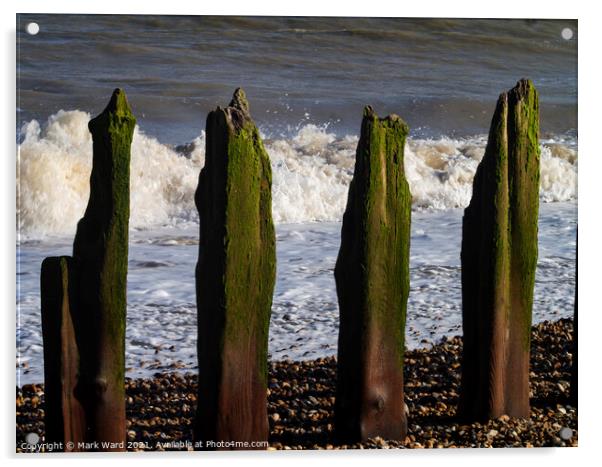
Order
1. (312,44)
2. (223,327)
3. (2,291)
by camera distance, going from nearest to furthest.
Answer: (223,327) < (2,291) < (312,44)

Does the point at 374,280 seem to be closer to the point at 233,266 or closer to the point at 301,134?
the point at 233,266

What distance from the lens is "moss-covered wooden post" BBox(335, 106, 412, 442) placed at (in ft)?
12.2

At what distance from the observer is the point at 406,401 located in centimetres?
419

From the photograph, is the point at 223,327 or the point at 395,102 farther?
the point at 395,102

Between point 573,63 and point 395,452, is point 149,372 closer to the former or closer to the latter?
point 395,452

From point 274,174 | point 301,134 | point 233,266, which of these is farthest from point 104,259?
point 301,134

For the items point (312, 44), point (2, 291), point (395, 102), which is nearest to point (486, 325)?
point (395, 102)

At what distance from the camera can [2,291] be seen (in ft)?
12.8

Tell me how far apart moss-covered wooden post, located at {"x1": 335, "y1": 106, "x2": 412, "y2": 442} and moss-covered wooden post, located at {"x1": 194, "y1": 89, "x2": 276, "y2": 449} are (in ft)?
1.07

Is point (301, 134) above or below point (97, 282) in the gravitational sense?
above

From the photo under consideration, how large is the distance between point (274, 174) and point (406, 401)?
3.89 ft

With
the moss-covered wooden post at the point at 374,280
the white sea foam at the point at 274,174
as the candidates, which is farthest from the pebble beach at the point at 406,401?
the white sea foam at the point at 274,174

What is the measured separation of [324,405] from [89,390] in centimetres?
105

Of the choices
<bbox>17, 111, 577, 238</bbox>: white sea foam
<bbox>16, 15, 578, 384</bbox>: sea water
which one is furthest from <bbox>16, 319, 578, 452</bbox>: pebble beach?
<bbox>17, 111, 577, 238</bbox>: white sea foam
